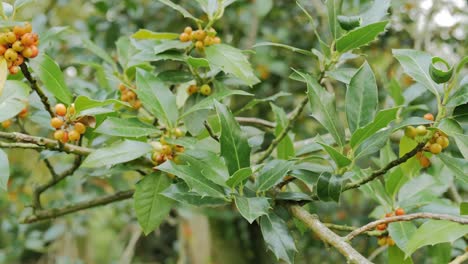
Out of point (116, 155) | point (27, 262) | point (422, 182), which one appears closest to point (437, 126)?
point (422, 182)

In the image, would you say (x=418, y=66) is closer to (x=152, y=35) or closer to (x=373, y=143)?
(x=373, y=143)

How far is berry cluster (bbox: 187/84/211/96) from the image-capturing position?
1267mm

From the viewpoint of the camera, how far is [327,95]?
3.37 feet

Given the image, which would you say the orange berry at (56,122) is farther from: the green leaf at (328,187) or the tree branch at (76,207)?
the green leaf at (328,187)

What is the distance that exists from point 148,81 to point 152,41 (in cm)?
27

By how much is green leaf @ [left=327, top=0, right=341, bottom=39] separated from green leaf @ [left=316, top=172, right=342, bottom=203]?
1.00ft

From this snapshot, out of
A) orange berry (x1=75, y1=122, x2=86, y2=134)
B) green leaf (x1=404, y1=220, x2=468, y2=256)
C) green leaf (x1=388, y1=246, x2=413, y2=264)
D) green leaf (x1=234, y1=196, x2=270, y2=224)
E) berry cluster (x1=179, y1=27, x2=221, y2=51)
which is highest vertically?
berry cluster (x1=179, y1=27, x2=221, y2=51)

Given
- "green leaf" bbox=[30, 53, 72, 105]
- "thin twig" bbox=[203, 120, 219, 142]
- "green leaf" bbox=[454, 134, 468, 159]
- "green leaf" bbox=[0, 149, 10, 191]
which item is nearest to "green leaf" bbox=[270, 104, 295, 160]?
"thin twig" bbox=[203, 120, 219, 142]

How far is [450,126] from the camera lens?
3.05 feet

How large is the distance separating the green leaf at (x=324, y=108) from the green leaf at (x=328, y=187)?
8 cm

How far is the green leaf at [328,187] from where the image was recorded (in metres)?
0.98

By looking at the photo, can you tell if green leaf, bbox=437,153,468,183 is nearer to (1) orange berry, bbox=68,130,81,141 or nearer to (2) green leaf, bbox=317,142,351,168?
(2) green leaf, bbox=317,142,351,168

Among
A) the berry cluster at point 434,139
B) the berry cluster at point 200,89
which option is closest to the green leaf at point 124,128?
the berry cluster at point 200,89

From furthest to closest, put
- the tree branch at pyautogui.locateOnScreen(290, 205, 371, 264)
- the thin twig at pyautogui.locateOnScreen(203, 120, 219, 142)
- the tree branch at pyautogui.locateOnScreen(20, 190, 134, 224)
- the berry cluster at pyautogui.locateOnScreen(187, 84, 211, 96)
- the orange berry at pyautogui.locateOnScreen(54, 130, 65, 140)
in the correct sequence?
the tree branch at pyautogui.locateOnScreen(20, 190, 134, 224) < the berry cluster at pyautogui.locateOnScreen(187, 84, 211, 96) < the thin twig at pyautogui.locateOnScreen(203, 120, 219, 142) < the orange berry at pyautogui.locateOnScreen(54, 130, 65, 140) < the tree branch at pyautogui.locateOnScreen(290, 205, 371, 264)
